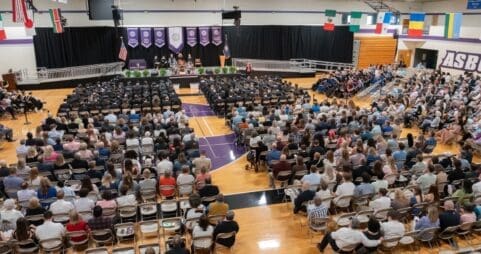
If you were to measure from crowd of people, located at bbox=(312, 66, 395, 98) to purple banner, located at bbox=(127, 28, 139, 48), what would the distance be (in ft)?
46.1

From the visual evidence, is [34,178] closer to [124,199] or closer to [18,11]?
[124,199]

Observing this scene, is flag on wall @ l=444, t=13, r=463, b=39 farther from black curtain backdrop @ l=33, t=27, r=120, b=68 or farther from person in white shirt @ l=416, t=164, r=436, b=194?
black curtain backdrop @ l=33, t=27, r=120, b=68

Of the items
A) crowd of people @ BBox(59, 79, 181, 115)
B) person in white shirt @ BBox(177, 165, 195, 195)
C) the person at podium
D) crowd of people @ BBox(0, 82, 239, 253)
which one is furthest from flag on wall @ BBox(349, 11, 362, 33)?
person in white shirt @ BBox(177, 165, 195, 195)

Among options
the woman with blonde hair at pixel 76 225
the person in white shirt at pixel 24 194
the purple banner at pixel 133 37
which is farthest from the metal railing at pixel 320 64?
the woman with blonde hair at pixel 76 225

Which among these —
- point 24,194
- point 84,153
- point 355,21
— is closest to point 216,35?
point 355,21

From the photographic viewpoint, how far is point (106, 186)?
8305mm

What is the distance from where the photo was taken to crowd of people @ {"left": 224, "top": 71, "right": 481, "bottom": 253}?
23.2 feet

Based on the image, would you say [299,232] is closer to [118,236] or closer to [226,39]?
[118,236]

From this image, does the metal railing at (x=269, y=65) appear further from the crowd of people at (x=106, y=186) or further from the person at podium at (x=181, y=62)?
the crowd of people at (x=106, y=186)

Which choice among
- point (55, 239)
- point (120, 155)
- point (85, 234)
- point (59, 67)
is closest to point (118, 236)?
point (85, 234)

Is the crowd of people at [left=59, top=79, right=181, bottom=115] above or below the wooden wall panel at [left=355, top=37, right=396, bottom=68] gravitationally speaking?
below

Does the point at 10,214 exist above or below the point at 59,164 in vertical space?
below

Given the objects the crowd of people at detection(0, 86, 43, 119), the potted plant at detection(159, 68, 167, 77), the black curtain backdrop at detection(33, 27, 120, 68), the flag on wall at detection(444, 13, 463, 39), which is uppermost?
the flag on wall at detection(444, 13, 463, 39)

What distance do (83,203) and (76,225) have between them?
651 millimetres
